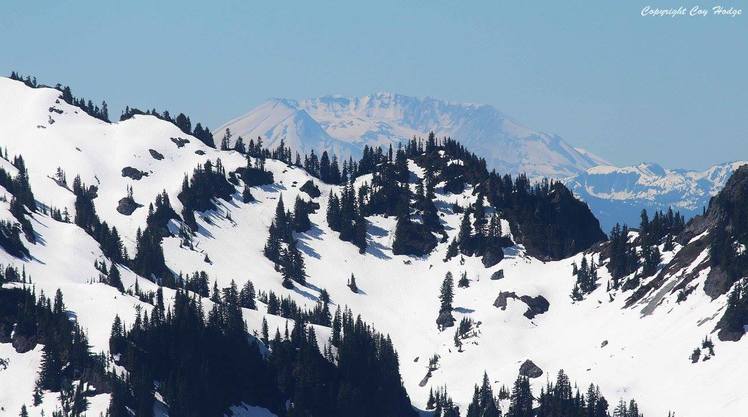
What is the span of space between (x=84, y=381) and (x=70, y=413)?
340 inches

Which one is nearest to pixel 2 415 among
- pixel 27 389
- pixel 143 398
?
pixel 27 389

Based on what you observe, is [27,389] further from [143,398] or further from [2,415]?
[143,398]

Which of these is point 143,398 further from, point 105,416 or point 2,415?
point 2,415

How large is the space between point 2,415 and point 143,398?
22.6 m

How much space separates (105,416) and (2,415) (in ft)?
54.8

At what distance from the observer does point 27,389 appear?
646 ft

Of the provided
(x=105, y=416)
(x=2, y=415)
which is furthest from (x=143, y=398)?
(x=2, y=415)

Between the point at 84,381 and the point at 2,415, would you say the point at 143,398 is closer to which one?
the point at 84,381

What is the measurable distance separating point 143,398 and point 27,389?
19565 mm

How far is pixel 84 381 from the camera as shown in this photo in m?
198

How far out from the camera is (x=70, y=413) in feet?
623

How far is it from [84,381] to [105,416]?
1013 centimetres

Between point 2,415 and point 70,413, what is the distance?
11126 millimetres

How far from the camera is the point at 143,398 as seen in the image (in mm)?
196500
